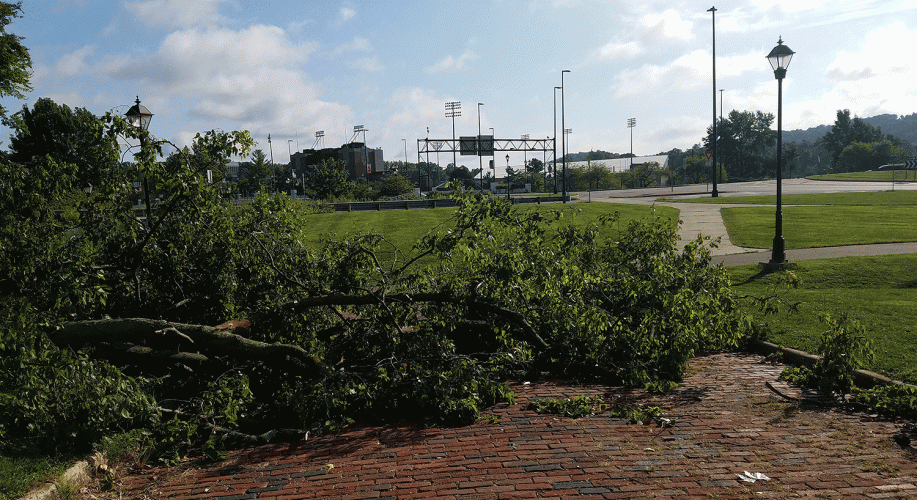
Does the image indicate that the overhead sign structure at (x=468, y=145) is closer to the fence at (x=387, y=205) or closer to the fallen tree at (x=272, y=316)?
the fence at (x=387, y=205)

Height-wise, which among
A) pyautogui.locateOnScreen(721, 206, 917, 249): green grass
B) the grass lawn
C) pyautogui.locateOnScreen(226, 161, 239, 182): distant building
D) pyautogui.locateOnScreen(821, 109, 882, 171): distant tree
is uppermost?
pyautogui.locateOnScreen(821, 109, 882, 171): distant tree

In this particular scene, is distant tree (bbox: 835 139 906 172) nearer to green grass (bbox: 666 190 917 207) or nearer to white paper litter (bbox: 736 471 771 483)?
green grass (bbox: 666 190 917 207)

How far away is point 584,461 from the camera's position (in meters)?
4.83

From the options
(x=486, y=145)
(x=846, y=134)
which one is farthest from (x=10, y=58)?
(x=846, y=134)

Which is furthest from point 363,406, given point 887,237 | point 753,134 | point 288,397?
point 753,134

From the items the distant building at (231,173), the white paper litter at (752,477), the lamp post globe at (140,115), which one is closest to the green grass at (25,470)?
the distant building at (231,173)

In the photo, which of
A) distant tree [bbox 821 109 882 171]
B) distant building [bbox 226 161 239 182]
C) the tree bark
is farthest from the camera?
distant tree [bbox 821 109 882 171]

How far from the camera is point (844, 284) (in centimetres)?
1284

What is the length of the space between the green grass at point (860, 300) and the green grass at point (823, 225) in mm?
3445

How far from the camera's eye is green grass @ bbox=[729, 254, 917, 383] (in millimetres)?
7625

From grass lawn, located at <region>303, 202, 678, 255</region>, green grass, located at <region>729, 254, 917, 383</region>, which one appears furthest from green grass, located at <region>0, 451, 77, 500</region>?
grass lawn, located at <region>303, 202, 678, 255</region>

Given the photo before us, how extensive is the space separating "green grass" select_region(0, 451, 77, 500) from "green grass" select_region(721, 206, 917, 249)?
17.3 m

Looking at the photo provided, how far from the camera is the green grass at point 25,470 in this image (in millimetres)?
4141

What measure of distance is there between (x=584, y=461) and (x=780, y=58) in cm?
1267
